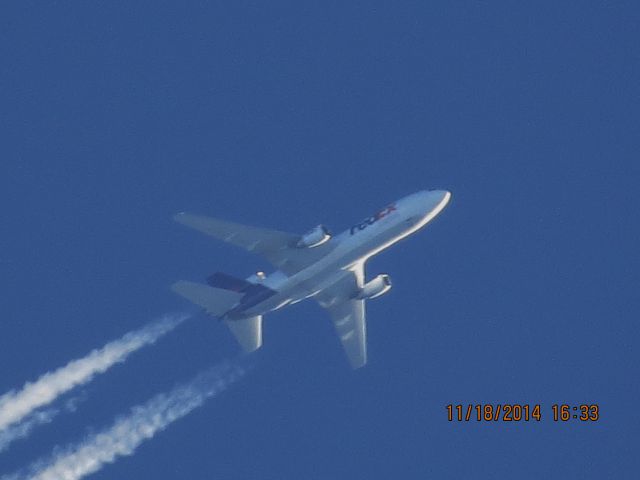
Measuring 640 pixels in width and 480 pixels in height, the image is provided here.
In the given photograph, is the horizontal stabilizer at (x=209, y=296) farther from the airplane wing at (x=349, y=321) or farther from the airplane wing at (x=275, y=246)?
the airplane wing at (x=349, y=321)

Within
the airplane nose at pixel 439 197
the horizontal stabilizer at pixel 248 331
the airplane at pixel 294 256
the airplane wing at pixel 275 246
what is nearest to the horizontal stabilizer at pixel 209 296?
the airplane at pixel 294 256

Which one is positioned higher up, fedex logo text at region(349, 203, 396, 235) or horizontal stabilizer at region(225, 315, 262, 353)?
fedex logo text at region(349, 203, 396, 235)

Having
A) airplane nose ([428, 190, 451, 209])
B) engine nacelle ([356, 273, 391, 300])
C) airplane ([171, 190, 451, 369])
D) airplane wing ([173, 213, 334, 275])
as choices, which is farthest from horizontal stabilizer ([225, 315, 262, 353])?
airplane nose ([428, 190, 451, 209])

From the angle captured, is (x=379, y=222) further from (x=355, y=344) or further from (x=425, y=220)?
(x=355, y=344)

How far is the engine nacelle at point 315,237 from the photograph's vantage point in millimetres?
95500

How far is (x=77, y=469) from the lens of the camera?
327ft

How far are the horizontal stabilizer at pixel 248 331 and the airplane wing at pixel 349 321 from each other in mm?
5634

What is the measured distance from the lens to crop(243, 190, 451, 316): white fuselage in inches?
3799

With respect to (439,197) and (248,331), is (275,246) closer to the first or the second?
(248,331)

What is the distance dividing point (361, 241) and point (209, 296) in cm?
1169

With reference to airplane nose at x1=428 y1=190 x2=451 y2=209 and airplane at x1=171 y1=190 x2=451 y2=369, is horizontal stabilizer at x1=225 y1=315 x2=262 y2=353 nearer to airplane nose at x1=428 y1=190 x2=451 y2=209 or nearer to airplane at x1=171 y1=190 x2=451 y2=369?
airplane at x1=171 y1=190 x2=451 y2=369

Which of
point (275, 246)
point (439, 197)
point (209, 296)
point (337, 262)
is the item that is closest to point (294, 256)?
point (275, 246)

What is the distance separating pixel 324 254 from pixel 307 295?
147 inches

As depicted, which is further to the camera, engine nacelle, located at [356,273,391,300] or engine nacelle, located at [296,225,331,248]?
engine nacelle, located at [356,273,391,300]
